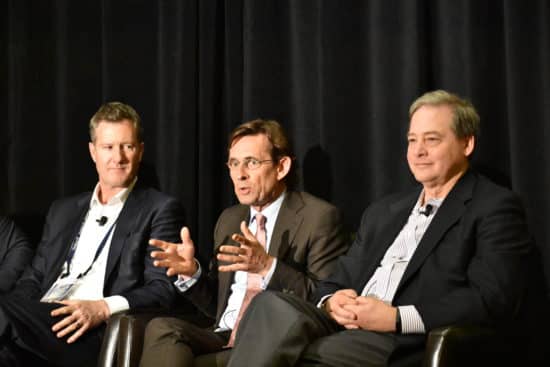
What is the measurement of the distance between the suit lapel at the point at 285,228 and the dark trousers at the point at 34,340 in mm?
828

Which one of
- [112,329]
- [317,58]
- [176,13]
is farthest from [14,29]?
[112,329]

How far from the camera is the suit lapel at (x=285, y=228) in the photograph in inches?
124

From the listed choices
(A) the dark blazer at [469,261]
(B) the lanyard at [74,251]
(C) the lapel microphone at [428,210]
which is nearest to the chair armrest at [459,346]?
(A) the dark blazer at [469,261]

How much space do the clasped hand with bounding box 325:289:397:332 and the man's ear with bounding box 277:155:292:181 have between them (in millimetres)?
743

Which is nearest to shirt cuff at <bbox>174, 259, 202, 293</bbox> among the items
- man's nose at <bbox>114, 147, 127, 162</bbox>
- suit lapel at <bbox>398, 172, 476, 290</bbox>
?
man's nose at <bbox>114, 147, 127, 162</bbox>

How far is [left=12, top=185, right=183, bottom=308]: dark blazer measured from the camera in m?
3.38

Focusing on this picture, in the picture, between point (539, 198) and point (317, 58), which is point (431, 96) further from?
point (317, 58)

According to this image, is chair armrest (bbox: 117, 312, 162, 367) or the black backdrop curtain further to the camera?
the black backdrop curtain

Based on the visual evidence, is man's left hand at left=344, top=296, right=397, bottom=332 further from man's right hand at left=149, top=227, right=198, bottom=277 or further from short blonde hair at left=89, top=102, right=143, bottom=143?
short blonde hair at left=89, top=102, right=143, bottom=143

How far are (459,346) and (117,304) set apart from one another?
153 centimetres

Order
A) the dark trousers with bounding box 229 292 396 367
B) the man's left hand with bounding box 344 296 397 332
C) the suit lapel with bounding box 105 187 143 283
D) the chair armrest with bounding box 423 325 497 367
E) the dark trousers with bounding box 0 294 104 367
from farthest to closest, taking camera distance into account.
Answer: the suit lapel with bounding box 105 187 143 283 → the dark trousers with bounding box 0 294 104 367 → the man's left hand with bounding box 344 296 397 332 → the dark trousers with bounding box 229 292 396 367 → the chair armrest with bounding box 423 325 497 367

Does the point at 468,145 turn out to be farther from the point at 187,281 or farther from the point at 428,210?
the point at 187,281

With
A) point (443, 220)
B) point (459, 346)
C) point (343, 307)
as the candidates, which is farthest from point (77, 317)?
point (459, 346)

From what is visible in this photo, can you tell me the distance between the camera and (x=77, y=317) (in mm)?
3166
